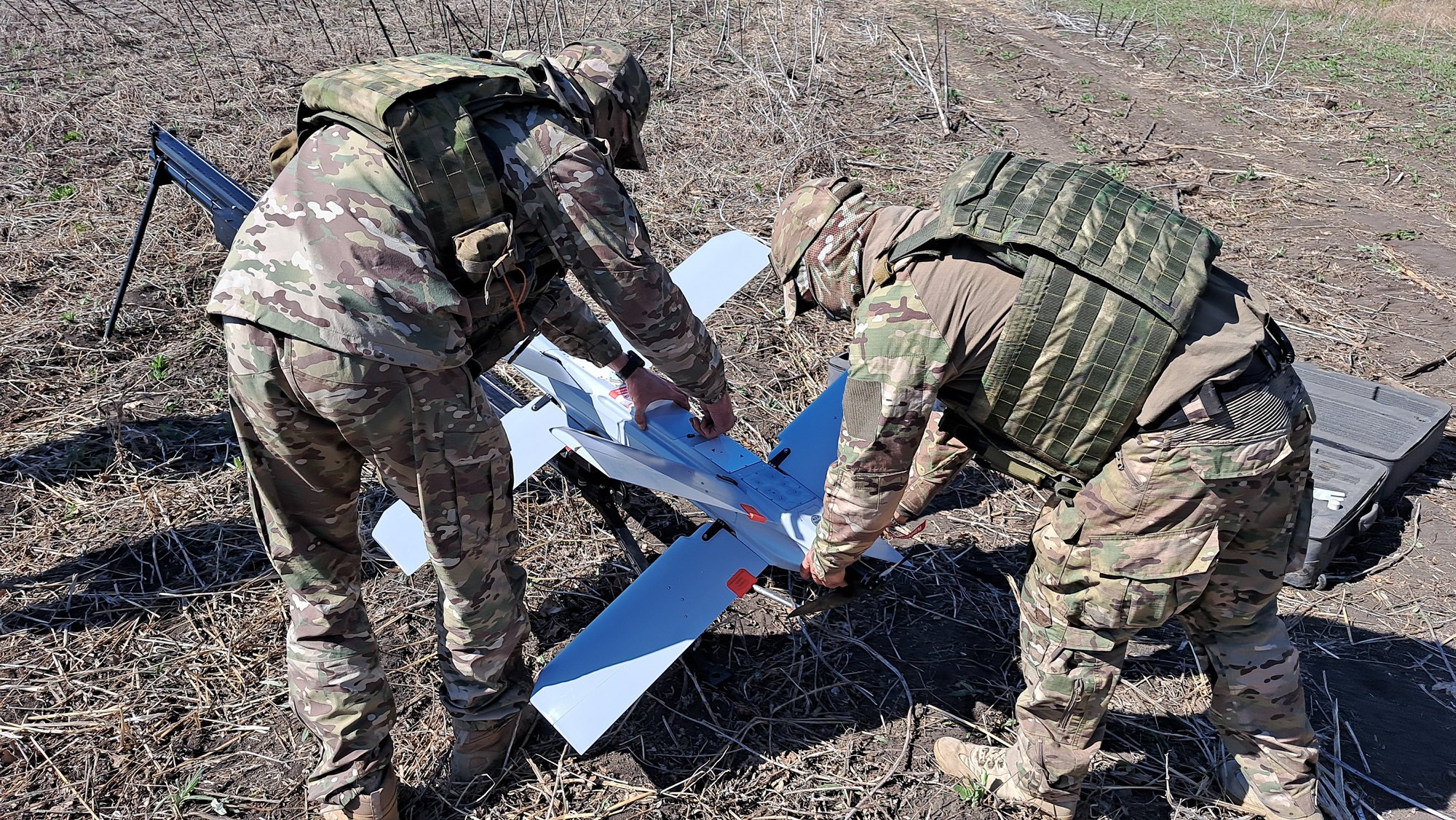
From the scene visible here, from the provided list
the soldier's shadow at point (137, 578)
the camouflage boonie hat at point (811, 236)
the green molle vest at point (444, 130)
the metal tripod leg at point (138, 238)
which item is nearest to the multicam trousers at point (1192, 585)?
the camouflage boonie hat at point (811, 236)

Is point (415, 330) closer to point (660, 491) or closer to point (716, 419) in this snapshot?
point (660, 491)

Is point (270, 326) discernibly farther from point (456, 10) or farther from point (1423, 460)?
point (456, 10)

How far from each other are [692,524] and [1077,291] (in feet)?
9.41

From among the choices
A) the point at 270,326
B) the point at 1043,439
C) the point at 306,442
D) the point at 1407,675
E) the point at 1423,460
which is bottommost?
the point at 1407,675

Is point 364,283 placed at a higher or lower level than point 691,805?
higher

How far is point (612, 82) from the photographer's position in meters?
3.13

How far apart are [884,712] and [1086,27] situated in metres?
13.8

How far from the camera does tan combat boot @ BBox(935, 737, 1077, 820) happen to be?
325cm

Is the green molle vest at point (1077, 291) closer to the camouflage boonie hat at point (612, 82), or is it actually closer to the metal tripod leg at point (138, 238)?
the camouflage boonie hat at point (612, 82)

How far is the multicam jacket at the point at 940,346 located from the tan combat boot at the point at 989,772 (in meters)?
1.42

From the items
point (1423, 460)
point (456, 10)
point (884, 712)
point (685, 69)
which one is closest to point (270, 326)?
point (884, 712)

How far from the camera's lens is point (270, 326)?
2520 mm

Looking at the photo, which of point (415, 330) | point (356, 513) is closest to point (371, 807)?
point (356, 513)

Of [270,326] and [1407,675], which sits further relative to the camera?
[1407,675]
